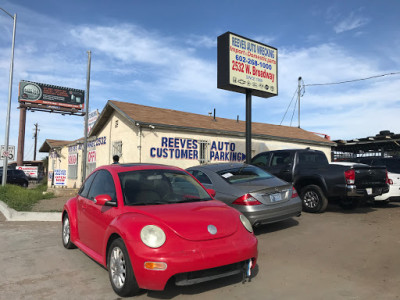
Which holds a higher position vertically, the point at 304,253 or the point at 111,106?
the point at 111,106

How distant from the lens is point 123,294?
3486mm

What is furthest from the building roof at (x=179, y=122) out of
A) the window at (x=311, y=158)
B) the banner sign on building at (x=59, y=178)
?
the window at (x=311, y=158)

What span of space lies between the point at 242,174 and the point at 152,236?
4012 mm

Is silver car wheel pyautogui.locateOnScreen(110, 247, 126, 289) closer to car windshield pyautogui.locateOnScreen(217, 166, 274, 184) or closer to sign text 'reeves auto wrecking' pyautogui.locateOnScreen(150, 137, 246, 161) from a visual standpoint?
car windshield pyautogui.locateOnScreen(217, 166, 274, 184)

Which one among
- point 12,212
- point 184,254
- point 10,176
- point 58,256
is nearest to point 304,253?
point 184,254

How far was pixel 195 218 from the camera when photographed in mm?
3586

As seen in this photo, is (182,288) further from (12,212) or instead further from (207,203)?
(12,212)

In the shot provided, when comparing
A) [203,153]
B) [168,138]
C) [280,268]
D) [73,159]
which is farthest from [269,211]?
[73,159]

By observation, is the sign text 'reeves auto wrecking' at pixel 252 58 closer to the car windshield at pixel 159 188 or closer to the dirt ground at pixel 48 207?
the dirt ground at pixel 48 207

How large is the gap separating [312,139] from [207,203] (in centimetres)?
1861

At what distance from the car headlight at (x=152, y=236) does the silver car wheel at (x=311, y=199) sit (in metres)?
6.21

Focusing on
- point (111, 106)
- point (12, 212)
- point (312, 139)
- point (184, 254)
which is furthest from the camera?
point (312, 139)

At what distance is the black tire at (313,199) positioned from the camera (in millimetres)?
8281

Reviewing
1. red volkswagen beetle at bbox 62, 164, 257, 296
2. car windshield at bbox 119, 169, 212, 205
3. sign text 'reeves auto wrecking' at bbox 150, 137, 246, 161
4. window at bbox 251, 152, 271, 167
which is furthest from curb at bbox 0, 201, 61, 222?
window at bbox 251, 152, 271, 167
